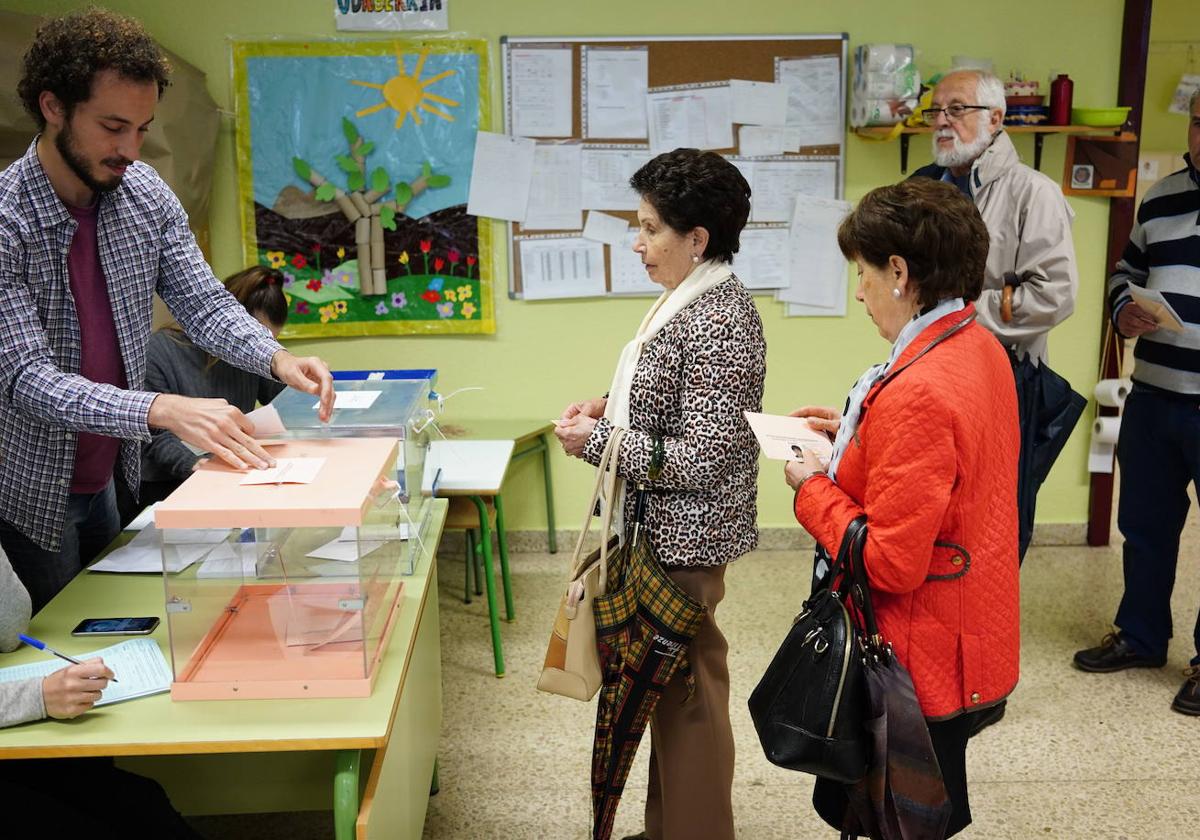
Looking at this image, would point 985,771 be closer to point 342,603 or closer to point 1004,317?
point 1004,317

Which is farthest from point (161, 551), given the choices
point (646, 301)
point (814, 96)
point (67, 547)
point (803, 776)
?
point (814, 96)

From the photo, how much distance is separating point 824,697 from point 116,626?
1.25m

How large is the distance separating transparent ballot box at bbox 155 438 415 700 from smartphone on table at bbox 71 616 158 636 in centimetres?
17

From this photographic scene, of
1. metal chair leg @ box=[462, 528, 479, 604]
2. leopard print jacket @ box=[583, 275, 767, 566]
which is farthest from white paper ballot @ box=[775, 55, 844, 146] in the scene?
leopard print jacket @ box=[583, 275, 767, 566]

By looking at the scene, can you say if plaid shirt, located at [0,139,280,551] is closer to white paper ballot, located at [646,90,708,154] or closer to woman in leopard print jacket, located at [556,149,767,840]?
woman in leopard print jacket, located at [556,149,767,840]

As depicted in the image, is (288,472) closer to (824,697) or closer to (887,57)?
(824,697)

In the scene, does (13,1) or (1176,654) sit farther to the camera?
(13,1)

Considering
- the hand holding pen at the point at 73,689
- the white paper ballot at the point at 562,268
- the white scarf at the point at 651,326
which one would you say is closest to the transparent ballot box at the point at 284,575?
the hand holding pen at the point at 73,689

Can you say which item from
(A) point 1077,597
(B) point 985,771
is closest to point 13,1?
(B) point 985,771

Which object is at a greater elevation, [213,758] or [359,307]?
A: [359,307]

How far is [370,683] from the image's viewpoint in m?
1.68

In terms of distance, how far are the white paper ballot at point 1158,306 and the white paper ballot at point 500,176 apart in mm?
2189

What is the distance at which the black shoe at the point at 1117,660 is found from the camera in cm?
328

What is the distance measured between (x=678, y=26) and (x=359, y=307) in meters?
1.65
